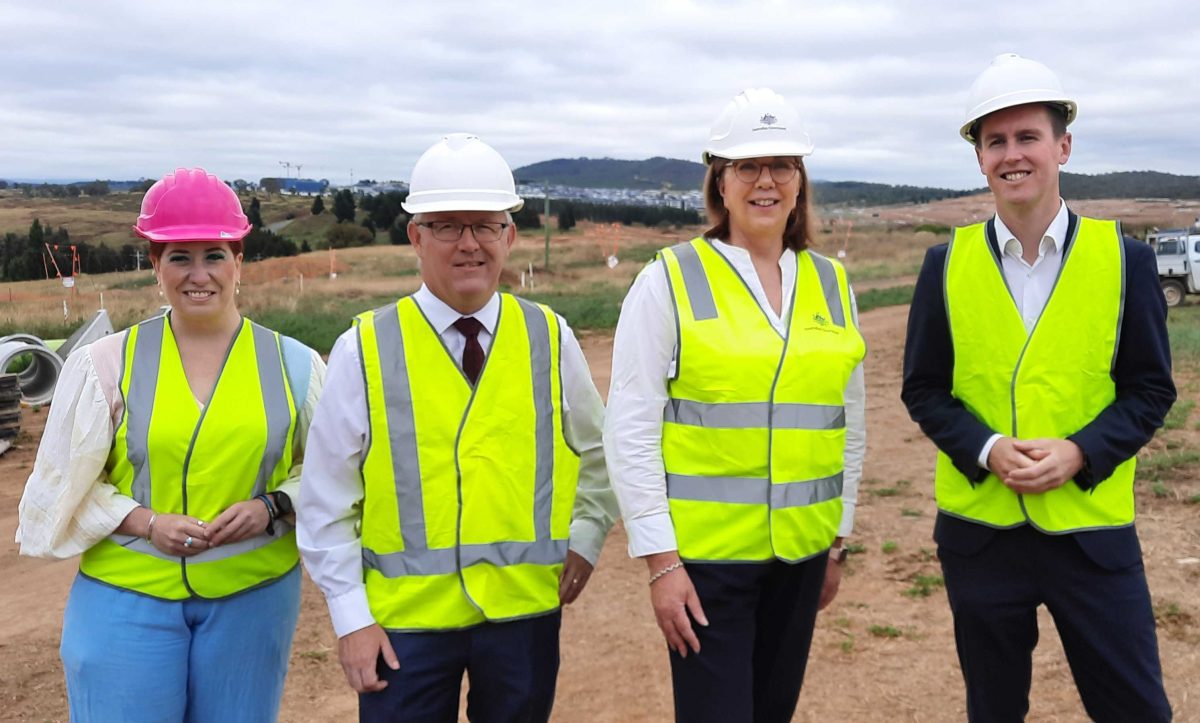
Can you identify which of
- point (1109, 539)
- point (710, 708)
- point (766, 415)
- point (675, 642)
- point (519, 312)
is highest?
point (519, 312)

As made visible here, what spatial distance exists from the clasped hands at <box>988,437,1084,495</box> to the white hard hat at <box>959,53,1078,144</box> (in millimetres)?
942

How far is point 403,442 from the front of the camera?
2.58 m

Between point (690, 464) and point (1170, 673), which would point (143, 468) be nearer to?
point (690, 464)

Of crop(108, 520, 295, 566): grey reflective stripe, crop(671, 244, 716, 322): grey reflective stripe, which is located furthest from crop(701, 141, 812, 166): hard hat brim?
crop(108, 520, 295, 566): grey reflective stripe

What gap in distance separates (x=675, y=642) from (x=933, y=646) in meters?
2.71

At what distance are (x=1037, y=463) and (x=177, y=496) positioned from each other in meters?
2.33

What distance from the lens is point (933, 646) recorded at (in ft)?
16.4

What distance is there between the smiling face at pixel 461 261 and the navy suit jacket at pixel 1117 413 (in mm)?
1361

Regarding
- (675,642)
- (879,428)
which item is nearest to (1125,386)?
(675,642)

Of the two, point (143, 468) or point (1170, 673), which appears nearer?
point (143, 468)

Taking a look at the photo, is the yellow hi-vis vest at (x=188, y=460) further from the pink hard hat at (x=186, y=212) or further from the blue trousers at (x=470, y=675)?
the blue trousers at (x=470, y=675)

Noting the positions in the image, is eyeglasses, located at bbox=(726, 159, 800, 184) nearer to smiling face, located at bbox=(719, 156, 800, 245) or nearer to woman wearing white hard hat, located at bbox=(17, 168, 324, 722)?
smiling face, located at bbox=(719, 156, 800, 245)

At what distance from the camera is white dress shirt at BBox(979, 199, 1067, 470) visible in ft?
9.73

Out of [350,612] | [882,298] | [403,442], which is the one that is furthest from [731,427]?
[882,298]
